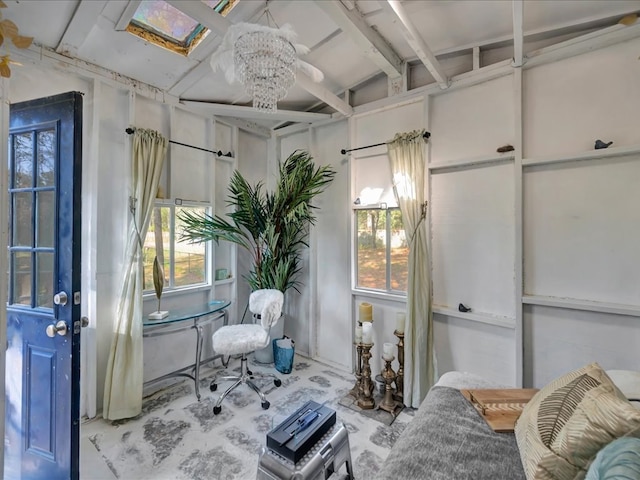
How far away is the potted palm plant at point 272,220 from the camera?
289 centimetres

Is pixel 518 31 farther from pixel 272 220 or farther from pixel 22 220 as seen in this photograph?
pixel 22 220

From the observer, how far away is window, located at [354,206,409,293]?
2736mm

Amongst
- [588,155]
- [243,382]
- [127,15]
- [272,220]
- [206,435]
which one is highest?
[127,15]

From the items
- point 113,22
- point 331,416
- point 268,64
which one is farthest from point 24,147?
point 331,416

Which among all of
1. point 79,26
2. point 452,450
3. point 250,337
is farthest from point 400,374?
point 79,26

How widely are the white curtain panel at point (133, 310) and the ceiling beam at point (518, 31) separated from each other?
2.69m

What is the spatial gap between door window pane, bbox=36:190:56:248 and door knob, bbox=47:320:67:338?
1.54 feet

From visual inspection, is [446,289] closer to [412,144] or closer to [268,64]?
[412,144]

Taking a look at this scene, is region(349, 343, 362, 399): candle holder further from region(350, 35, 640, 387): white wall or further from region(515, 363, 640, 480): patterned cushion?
region(515, 363, 640, 480): patterned cushion

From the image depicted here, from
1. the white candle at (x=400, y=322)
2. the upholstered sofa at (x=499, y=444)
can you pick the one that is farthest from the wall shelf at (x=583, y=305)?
the white candle at (x=400, y=322)

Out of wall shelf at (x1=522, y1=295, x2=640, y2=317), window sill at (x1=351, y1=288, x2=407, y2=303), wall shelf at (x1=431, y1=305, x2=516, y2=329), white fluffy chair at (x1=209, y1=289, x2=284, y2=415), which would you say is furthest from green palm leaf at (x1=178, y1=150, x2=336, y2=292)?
wall shelf at (x1=522, y1=295, x2=640, y2=317)

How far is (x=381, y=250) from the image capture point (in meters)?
2.87

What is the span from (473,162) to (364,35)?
4.15 ft

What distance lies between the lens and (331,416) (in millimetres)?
1544
